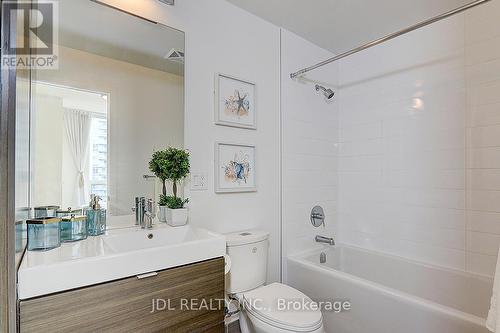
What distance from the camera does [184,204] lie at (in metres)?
1.69

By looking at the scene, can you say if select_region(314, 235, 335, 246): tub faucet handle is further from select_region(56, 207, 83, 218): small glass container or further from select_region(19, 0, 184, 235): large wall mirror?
select_region(56, 207, 83, 218): small glass container

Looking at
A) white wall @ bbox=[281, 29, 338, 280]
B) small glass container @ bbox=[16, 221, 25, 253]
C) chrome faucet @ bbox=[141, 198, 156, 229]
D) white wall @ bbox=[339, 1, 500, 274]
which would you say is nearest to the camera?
small glass container @ bbox=[16, 221, 25, 253]

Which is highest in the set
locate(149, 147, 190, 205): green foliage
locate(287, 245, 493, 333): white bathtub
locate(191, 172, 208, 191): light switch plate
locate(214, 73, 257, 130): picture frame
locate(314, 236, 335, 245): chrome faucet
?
locate(214, 73, 257, 130): picture frame

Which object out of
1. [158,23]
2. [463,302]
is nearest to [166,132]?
[158,23]

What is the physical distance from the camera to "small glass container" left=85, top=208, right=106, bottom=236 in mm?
1376

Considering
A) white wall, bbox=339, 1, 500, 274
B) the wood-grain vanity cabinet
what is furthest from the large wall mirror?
white wall, bbox=339, 1, 500, 274

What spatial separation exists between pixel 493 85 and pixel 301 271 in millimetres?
1840

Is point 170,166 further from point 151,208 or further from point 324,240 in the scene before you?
point 324,240

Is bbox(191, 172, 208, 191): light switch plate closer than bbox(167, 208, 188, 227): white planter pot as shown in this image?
No

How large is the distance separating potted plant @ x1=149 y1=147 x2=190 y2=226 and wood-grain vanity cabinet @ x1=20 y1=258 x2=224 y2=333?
14.9 inches

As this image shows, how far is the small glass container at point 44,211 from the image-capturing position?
4.12ft

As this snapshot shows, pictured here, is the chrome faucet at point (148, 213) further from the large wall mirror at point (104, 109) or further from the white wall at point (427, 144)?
the white wall at point (427, 144)

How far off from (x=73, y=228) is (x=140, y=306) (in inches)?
19.6

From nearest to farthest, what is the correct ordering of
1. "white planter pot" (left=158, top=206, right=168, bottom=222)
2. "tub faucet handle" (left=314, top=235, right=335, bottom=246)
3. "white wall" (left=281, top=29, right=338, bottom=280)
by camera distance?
"white planter pot" (left=158, top=206, right=168, bottom=222) → "white wall" (left=281, top=29, right=338, bottom=280) → "tub faucet handle" (left=314, top=235, right=335, bottom=246)
